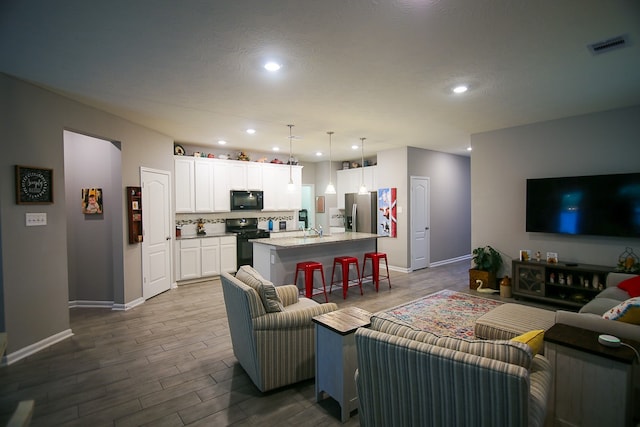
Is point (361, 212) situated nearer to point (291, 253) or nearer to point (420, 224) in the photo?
point (420, 224)

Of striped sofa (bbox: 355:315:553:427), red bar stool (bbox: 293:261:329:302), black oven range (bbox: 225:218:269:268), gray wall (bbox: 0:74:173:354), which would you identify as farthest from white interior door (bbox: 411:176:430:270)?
gray wall (bbox: 0:74:173:354)

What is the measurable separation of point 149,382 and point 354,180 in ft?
21.6

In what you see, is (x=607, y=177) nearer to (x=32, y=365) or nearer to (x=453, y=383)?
(x=453, y=383)

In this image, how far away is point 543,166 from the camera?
5066mm

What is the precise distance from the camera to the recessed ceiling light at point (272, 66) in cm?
285

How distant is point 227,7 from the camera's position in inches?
80.4

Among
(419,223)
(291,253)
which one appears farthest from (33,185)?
(419,223)

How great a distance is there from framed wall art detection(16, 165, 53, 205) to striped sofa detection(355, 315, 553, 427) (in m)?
3.62

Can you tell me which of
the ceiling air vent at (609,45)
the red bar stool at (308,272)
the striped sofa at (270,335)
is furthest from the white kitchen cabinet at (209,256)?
the ceiling air vent at (609,45)

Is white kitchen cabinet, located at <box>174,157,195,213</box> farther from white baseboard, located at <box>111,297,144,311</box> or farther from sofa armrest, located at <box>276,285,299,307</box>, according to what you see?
sofa armrest, located at <box>276,285,299,307</box>

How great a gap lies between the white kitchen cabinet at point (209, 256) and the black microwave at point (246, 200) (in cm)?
90

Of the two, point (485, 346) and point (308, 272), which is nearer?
point (485, 346)

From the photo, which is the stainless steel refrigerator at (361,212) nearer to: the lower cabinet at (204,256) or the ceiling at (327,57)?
the lower cabinet at (204,256)

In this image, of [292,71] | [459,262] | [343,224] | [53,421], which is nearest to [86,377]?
[53,421]
